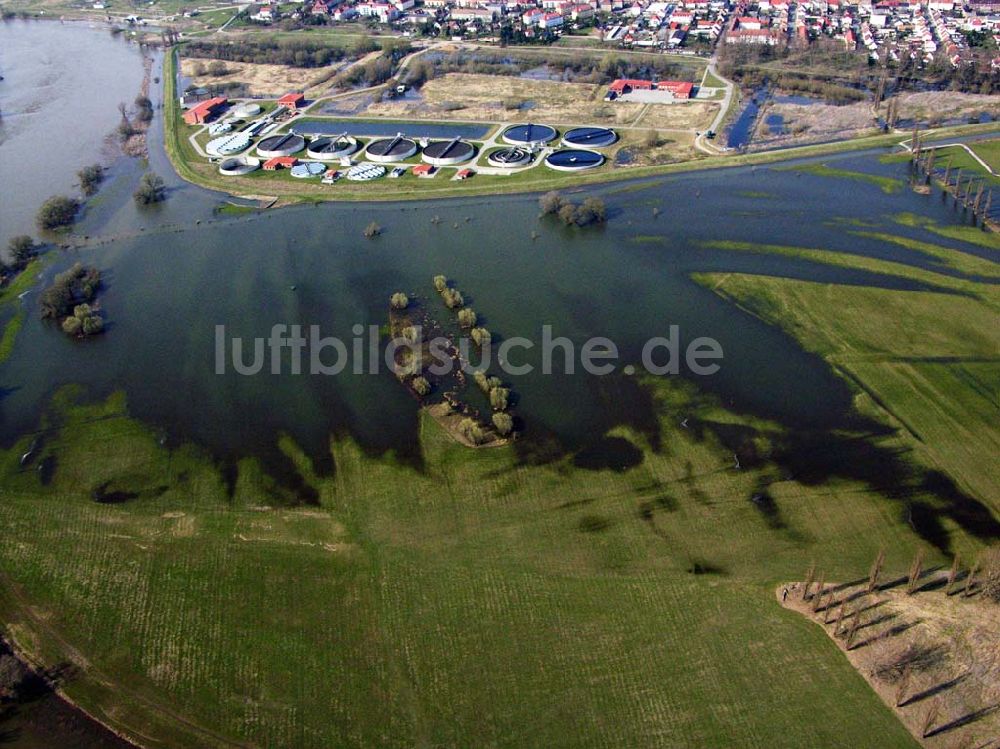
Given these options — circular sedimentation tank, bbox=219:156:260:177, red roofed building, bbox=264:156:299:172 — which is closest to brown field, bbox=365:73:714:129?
red roofed building, bbox=264:156:299:172

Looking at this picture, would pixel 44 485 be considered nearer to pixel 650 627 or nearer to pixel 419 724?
pixel 419 724

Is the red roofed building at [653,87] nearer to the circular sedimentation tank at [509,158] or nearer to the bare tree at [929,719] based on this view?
the circular sedimentation tank at [509,158]

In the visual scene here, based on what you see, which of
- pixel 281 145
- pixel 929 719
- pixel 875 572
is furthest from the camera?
pixel 281 145

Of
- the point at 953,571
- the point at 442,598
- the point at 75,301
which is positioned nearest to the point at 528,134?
the point at 75,301

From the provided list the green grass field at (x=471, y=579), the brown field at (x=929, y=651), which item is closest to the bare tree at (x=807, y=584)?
the brown field at (x=929, y=651)

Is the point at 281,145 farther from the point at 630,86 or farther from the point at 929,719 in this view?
the point at 929,719

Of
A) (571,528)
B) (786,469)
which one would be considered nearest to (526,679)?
(571,528)
